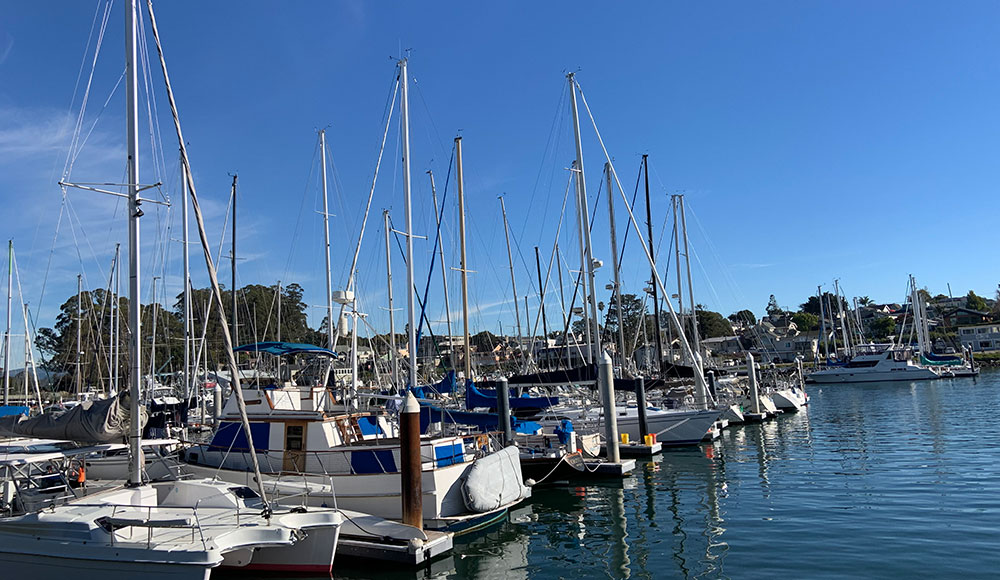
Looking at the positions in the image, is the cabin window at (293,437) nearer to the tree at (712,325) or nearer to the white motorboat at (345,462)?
the white motorboat at (345,462)

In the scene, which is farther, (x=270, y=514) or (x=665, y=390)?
(x=665, y=390)

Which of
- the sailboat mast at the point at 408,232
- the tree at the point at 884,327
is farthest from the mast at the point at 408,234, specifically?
the tree at the point at 884,327

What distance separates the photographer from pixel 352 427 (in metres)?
16.7

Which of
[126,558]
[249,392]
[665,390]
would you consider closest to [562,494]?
[249,392]

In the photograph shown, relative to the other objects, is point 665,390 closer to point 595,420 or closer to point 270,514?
point 595,420

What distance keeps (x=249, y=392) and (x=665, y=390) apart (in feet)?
93.9

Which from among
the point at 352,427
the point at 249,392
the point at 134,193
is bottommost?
the point at 352,427

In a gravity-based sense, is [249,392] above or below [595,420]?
above

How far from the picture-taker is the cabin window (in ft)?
51.3

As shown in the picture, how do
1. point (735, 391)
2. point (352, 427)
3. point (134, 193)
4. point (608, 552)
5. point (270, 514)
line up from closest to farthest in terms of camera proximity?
1. point (270, 514)
2. point (134, 193)
3. point (608, 552)
4. point (352, 427)
5. point (735, 391)

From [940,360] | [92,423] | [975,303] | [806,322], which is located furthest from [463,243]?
[975,303]

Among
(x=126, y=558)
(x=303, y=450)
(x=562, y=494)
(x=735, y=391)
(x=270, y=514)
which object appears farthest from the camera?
(x=735, y=391)

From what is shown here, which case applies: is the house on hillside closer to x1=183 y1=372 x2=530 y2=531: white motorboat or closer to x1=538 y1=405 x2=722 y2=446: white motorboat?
x1=538 y1=405 x2=722 y2=446: white motorboat

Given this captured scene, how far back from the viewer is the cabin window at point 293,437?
15648 millimetres
